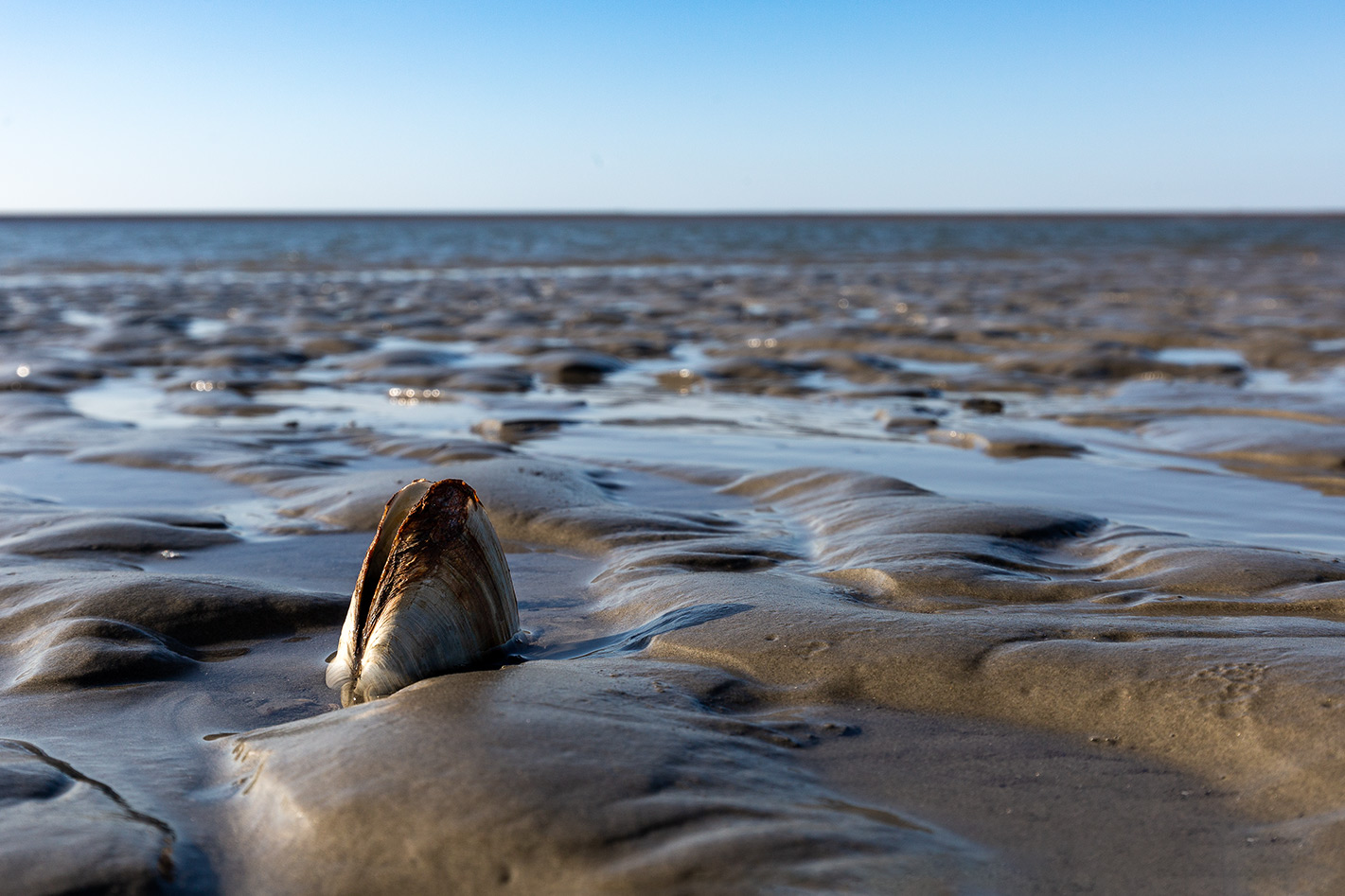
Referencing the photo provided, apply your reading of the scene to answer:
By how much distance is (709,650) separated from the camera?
2.38 m

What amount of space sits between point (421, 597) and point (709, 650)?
0.63m

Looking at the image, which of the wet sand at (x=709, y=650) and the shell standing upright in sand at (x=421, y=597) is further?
the shell standing upright in sand at (x=421, y=597)

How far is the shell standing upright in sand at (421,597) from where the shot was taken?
213 centimetres

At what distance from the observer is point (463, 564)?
2.25 m

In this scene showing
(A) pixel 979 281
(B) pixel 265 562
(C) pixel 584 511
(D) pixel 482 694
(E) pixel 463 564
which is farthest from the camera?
(A) pixel 979 281

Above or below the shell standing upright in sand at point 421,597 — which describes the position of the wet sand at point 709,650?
below

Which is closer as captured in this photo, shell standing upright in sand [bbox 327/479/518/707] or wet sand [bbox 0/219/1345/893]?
wet sand [bbox 0/219/1345/893]

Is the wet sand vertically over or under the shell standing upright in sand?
under

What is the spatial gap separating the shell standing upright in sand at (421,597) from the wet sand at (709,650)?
96 mm

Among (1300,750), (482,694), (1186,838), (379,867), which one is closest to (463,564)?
(482,694)

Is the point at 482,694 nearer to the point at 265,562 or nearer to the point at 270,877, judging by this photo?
the point at 270,877

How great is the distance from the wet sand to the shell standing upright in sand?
0.31 ft

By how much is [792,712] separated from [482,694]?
588mm

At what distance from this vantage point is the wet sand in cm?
156
